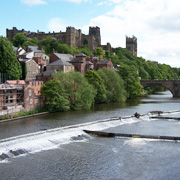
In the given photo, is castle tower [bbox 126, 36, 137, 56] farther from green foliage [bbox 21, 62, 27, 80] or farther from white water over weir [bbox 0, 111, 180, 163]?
white water over weir [bbox 0, 111, 180, 163]

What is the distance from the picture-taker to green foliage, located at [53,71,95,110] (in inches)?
2103

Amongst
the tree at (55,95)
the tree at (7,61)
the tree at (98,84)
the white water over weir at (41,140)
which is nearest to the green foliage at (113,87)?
the tree at (98,84)

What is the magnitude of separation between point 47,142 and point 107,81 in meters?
40.2

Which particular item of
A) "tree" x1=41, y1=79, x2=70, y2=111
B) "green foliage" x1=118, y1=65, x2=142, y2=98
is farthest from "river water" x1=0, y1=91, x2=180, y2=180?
"green foliage" x1=118, y1=65, x2=142, y2=98

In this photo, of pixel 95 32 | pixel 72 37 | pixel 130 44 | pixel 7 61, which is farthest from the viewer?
pixel 130 44

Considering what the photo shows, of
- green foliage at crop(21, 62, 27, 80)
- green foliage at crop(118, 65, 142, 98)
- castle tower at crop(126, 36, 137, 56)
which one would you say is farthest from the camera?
castle tower at crop(126, 36, 137, 56)

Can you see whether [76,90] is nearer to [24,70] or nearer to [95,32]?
[24,70]

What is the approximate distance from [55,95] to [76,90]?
6.05 metres

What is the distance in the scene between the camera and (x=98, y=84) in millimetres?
61844

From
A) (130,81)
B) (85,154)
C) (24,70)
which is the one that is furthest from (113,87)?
(85,154)

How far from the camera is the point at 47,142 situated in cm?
2930

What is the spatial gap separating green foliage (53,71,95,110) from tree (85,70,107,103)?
234 inches

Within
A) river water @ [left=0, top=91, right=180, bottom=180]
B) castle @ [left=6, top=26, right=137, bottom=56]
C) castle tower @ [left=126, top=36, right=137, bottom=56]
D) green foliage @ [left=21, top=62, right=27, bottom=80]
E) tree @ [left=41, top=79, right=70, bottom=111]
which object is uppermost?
castle tower @ [left=126, top=36, right=137, bottom=56]

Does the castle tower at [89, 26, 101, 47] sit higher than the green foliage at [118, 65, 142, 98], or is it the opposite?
the castle tower at [89, 26, 101, 47]
